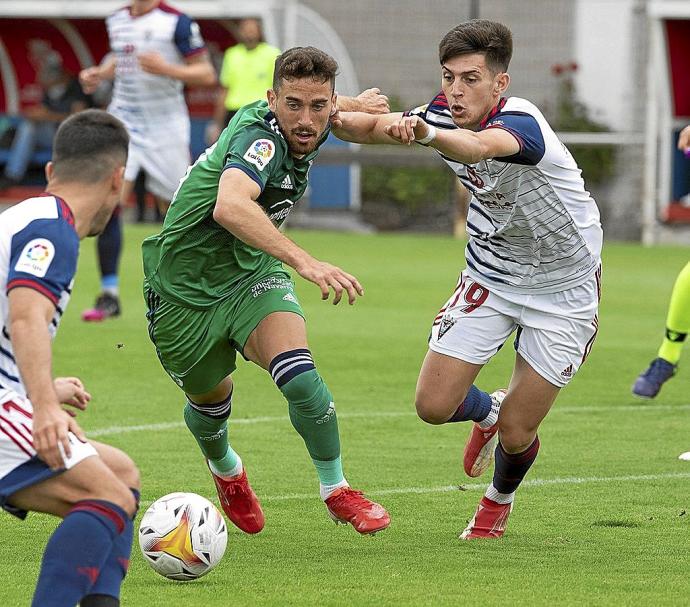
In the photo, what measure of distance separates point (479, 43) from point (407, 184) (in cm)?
1777

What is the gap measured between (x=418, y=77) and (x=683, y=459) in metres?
17.1

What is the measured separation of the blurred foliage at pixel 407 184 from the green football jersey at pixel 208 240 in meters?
17.2

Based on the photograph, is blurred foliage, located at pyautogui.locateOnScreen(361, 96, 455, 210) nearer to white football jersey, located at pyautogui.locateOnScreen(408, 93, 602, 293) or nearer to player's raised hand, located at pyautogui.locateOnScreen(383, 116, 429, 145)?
white football jersey, located at pyautogui.locateOnScreen(408, 93, 602, 293)

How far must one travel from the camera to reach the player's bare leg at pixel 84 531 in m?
3.85

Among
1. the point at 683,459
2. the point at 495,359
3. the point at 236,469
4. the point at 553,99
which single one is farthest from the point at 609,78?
the point at 236,469

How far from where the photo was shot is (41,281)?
3.88 meters

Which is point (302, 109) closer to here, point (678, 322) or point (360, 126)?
point (360, 126)

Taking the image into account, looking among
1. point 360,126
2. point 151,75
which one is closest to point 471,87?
point 360,126

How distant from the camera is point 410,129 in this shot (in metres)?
4.93

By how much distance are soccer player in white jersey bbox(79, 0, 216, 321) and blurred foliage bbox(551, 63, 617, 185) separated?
1112cm

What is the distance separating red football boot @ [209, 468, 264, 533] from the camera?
5766mm

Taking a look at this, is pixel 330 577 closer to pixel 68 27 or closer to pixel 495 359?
pixel 495 359

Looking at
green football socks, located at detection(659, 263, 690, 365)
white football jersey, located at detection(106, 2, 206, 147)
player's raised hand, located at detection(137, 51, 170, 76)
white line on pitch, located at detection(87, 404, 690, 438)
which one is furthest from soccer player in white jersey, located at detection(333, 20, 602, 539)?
white football jersey, located at detection(106, 2, 206, 147)

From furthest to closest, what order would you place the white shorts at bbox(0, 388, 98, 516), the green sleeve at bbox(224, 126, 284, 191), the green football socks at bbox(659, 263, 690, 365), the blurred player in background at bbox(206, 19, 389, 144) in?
the blurred player in background at bbox(206, 19, 389, 144)
the green football socks at bbox(659, 263, 690, 365)
the green sleeve at bbox(224, 126, 284, 191)
the white shorts at bbox(0, 388, 98, 516)
